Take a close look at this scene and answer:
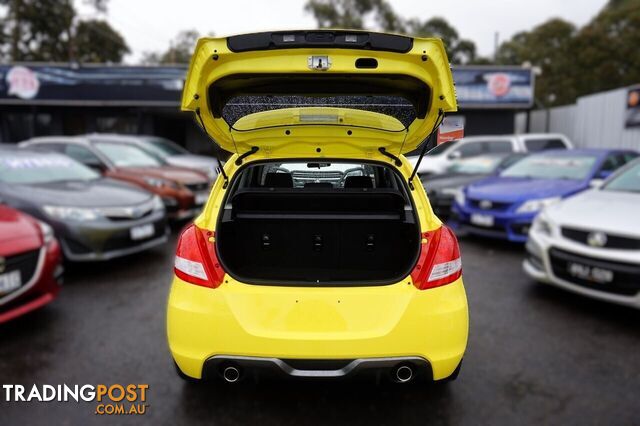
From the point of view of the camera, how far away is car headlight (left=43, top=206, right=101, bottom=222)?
15.0 feet

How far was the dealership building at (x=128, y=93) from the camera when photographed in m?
16.8

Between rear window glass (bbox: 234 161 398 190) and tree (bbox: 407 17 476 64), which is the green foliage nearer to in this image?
tree (bbox: 407 17 476 64)

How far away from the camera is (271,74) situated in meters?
2.14

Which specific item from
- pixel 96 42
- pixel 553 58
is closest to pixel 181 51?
pixel 96 42

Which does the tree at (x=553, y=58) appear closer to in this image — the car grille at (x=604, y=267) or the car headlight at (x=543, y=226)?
the car headlight at (x=543, y=226)

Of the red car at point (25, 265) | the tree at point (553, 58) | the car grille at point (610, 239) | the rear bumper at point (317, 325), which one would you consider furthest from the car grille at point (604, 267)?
the tree at point (553, 58)

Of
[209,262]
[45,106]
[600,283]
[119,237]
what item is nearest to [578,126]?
[600,283]

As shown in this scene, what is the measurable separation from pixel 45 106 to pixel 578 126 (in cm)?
2118

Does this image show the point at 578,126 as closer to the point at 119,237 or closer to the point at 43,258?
the point at 119,237

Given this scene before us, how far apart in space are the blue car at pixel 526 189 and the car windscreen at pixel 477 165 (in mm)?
1548

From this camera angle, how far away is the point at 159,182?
7.20 m

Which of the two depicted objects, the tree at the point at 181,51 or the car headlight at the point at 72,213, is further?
the tree at the point at 181,51

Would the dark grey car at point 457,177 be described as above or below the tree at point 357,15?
below

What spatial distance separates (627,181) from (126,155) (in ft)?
25.1
